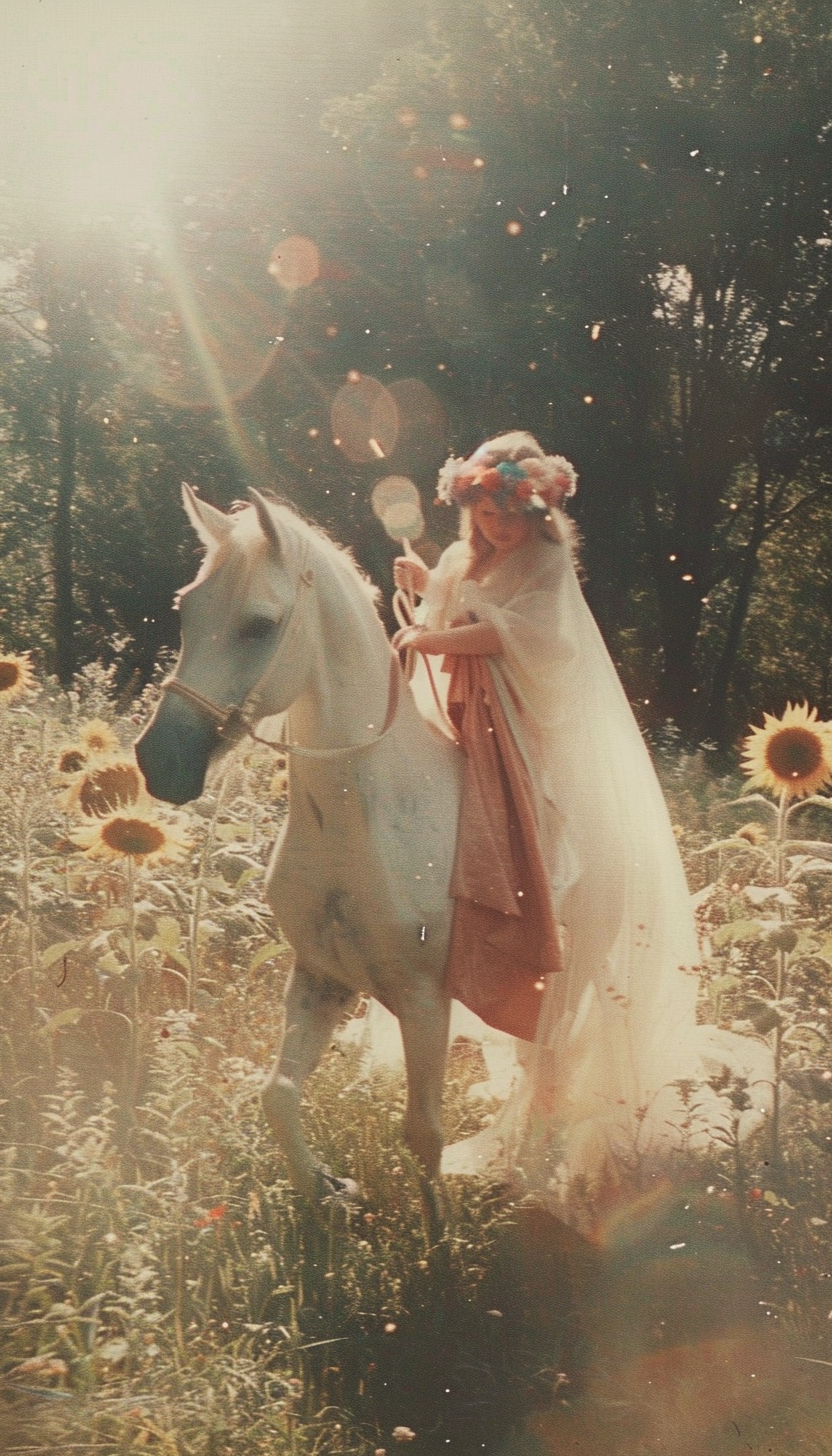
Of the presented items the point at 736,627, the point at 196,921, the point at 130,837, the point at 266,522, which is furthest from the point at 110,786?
the point at 736,627

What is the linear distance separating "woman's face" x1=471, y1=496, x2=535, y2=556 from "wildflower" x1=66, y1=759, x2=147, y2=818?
1.06 m

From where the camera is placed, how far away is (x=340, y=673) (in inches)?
100

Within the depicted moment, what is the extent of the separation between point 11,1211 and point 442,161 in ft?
17.3

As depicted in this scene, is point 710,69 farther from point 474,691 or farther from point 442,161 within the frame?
point 474,691

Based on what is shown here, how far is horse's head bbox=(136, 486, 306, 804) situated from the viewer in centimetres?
228

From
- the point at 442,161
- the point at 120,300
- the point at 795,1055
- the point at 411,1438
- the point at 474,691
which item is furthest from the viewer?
the point at 442,161

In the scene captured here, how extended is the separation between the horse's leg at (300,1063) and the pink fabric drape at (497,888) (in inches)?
11.4

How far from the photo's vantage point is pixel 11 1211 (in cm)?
255

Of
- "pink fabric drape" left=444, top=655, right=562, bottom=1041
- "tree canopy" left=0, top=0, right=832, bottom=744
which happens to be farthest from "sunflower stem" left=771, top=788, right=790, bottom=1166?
"tree canopy" left=0, top=0, right=832, bottom=744

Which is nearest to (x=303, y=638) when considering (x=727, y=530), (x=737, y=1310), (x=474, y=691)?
(x=474, y=691)

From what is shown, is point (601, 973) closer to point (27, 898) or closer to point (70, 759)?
point (27, 898)

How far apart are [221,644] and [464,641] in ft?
2.17

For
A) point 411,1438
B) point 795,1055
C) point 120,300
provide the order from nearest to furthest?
point 411,1438 → point 795,1055 → point 120,300

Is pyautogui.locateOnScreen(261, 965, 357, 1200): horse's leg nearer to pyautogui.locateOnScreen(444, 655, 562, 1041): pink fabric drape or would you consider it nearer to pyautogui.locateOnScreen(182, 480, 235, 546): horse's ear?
pyautogui.locateOnScreen(444, 655, 562, 1041): pink fabric drape
